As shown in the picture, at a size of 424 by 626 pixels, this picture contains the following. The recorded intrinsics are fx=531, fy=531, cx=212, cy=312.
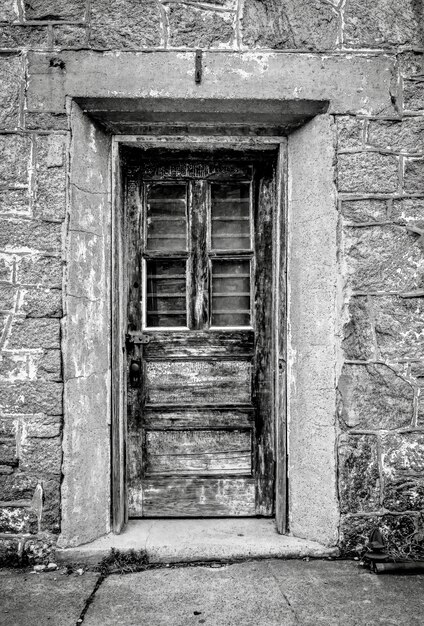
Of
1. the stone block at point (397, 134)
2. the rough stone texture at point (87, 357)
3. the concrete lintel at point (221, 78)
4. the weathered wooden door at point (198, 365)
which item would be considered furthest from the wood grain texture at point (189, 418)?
the concrete lintel at point (221, 78)

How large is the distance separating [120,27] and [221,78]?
2.01 ft

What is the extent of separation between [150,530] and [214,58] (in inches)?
106

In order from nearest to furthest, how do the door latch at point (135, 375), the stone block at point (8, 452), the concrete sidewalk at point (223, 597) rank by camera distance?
the concrete sidewalk at point (223, 597), the stone block at point (8, 452), the door latch at point (135, 375)

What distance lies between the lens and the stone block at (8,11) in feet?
9.43

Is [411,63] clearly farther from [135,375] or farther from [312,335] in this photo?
[135,375]

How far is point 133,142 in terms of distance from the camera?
316 cm

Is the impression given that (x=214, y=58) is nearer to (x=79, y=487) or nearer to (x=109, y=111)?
(x=109, y=111)

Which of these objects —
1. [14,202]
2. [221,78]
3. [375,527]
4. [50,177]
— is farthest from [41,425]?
[221,78]

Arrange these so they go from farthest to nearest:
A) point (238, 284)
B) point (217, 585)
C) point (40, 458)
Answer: point (238, 284) → point (40, 458) → point (217, 585)

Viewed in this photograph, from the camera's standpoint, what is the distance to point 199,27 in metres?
2.89

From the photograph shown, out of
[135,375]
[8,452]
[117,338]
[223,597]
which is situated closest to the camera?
[223,597]

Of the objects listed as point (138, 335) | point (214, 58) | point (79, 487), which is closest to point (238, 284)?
point (138, 335)

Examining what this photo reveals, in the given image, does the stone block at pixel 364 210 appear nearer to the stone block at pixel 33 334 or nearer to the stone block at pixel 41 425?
the stone block at pixel 33 334

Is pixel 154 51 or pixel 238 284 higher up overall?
pixel 154 51
